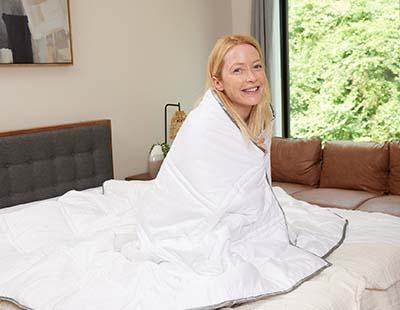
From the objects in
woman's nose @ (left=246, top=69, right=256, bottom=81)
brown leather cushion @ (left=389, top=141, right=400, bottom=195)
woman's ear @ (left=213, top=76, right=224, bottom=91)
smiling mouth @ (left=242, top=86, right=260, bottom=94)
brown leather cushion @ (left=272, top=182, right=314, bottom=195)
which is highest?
woman's nose @ (left=246, top=69, right=256, bottom=81)

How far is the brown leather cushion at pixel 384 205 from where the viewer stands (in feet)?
11.7

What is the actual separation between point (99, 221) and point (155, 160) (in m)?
1.92

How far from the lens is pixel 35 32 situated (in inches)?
146

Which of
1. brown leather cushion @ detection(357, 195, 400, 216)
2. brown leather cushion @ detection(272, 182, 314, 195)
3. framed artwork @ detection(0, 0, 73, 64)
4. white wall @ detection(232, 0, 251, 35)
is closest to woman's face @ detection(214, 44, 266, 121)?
brown leather cushion @ detection(357, 195, 400, 216)

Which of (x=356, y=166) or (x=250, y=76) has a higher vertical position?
(x=250, y=76)

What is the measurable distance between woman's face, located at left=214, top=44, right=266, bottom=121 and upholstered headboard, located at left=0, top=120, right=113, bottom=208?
197cm

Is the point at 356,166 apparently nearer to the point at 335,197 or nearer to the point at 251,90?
the point at 335,197

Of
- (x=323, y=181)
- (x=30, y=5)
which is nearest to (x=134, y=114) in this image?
(x=30, y=5)

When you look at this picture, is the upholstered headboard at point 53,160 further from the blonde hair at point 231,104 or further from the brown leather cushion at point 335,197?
the blonde hair at point 231,104

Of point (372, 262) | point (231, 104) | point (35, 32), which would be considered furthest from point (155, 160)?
point (372, 262)

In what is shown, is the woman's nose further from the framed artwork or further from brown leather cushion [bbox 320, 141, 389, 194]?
brown leather cushion [bbox 320, 141, 389, 194]

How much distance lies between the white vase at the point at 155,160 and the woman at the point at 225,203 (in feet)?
7.70

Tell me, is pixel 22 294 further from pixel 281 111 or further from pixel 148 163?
pixel 281 111

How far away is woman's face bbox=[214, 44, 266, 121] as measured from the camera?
202 centimetres
